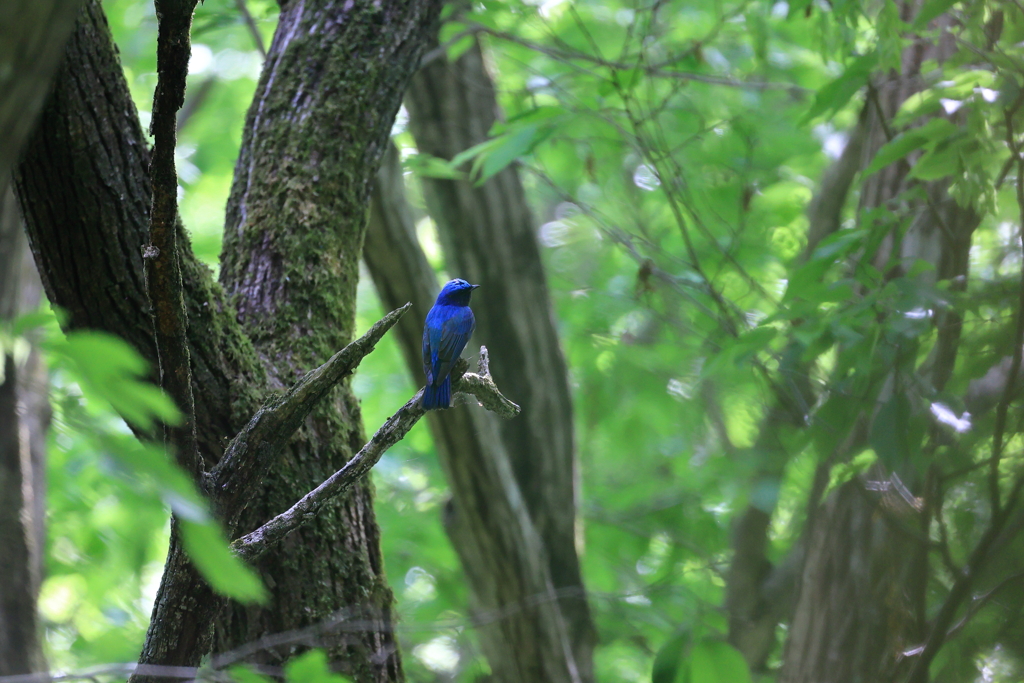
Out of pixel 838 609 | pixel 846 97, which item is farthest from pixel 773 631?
pixel 846 97

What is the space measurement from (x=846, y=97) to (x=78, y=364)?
10.5 ft

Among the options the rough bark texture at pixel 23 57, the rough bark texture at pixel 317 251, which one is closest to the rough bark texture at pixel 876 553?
the rough bark texture at pixel 317 251

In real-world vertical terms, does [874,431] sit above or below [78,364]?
above

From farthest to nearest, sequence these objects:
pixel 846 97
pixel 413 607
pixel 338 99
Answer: pixel 413 607 < pixel 846 97 < pixel 338 99

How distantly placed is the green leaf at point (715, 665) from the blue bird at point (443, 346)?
1.08 m

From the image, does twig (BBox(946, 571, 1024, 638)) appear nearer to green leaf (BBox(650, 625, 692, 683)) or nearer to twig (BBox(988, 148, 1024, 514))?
twig (BBox(988, 148, 1024, 514))

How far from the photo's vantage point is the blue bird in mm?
2471

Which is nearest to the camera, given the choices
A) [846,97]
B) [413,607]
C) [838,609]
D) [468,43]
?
[846,97]

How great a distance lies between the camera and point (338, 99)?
9.04 feet

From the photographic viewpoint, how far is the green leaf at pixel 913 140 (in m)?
2.75

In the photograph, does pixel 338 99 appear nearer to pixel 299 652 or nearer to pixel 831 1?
pixel 299 652

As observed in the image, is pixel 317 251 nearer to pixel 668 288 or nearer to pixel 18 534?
pixel 18 534

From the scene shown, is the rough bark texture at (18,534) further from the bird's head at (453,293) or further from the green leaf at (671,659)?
the green leaf at (671,659)

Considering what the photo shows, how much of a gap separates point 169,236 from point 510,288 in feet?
11.3
